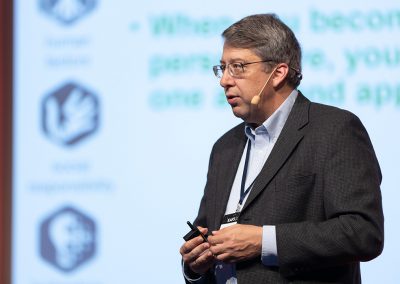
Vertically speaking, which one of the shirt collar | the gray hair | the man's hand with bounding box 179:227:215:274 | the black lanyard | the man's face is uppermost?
the gray hair

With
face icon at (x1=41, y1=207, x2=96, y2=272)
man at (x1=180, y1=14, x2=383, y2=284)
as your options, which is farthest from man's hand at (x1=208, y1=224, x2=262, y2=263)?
face icon at (x1=41, y1=207, x2=96, y2=272)

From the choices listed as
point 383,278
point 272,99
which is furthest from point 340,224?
point 383,278

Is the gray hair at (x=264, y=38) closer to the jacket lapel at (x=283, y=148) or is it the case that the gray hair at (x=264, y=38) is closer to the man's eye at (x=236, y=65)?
the man's eye at (x=236, y=65)

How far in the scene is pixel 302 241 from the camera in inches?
73.8

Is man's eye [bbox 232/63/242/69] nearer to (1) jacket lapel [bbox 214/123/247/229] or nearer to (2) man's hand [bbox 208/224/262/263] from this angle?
(1) jacket lapel [bbox 214/123/247/229]

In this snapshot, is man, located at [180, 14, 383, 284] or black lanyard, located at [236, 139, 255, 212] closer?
man, located at [180, 14, 383, 284]

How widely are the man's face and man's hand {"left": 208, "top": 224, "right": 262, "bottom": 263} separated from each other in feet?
1.23

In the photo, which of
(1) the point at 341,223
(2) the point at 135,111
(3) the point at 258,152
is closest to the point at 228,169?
(3) the point at 258,152

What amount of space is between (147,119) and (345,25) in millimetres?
957

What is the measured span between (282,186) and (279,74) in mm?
357

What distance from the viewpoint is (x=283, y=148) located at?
2.02 metres

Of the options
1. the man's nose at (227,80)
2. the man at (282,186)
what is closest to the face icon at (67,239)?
the man at (282,186)

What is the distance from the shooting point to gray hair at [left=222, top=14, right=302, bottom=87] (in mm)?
2109

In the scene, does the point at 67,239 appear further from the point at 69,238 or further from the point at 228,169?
the point at 228,169
